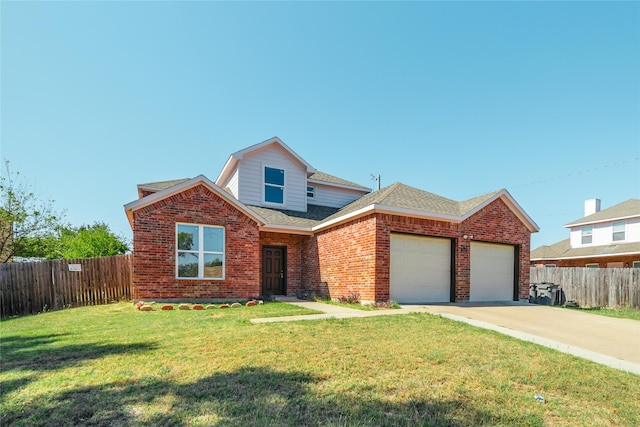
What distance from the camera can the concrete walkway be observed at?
5.70 metres

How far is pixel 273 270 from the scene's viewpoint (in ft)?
45.8

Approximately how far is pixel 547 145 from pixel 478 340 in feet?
45.5

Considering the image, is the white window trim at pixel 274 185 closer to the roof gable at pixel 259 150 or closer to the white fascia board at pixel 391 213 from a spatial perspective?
the roof gable at pixel 259 150

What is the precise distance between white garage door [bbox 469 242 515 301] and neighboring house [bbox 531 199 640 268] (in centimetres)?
1220

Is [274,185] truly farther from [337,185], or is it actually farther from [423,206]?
[423,206]

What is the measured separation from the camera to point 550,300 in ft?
45.8

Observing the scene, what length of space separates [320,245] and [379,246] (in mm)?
3705

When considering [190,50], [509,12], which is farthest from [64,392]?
[509,12]

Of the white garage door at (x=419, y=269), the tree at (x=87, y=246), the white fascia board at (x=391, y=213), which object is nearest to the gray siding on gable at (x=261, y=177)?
the white fascia board at (x=391, y=213)

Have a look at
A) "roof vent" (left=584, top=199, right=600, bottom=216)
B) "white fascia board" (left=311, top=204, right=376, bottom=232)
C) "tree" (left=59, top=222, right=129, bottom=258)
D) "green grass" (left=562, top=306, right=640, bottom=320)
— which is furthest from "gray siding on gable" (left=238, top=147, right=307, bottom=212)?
"roof vent" (left=584, top=199, right=600, bottom=216)

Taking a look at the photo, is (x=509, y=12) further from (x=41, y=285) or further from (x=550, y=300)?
(x=41, y=285)

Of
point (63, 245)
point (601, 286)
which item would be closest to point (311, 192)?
point (601, 286)

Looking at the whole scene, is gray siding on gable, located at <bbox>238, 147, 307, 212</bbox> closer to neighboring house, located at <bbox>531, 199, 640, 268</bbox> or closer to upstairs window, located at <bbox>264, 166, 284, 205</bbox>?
upstairs window, located at <bbox>264, 166, 284, 205</bbox>

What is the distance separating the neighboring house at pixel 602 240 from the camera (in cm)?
2038
